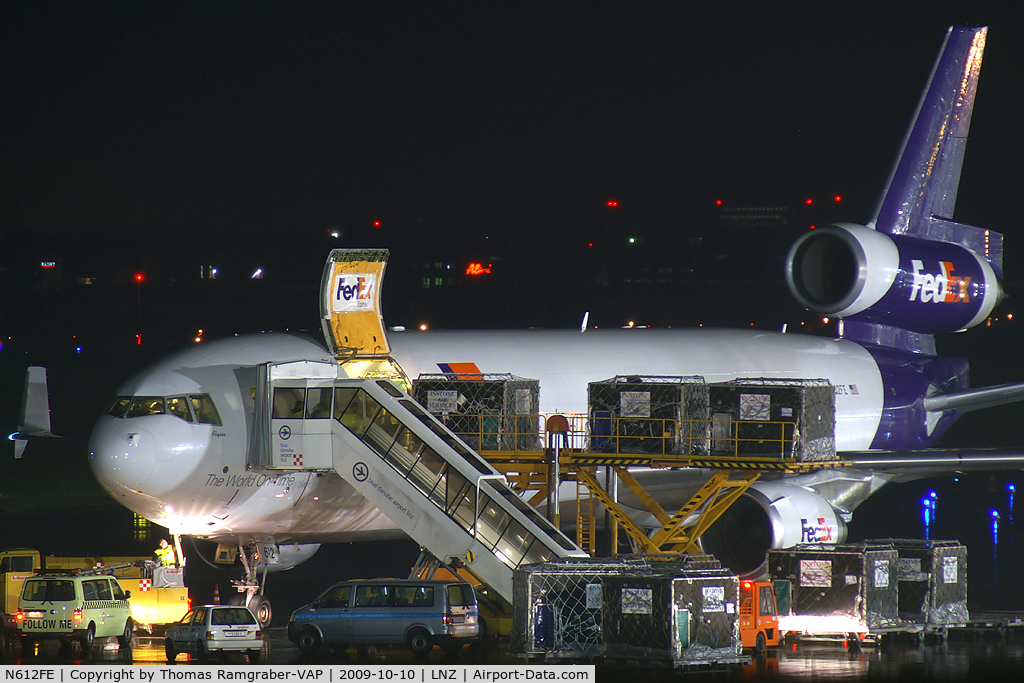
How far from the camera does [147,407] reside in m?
20.2

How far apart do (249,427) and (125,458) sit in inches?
75.4

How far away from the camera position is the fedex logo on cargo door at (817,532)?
23781 mm

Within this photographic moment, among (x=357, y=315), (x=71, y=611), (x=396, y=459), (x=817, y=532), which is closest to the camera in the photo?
(x=71, y=611)

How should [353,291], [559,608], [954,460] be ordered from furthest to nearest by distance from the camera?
1. [954,460]
2. [353,291]
3. [559,608]

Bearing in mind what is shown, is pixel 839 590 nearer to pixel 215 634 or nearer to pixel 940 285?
pixel 215 634

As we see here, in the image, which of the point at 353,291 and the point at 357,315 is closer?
the point at 353,291

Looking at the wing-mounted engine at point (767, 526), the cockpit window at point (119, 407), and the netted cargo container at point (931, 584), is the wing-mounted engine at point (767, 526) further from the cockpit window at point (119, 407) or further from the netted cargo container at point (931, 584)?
the cockpit window at point (119, 407)

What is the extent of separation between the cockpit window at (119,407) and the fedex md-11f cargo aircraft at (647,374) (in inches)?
0.9

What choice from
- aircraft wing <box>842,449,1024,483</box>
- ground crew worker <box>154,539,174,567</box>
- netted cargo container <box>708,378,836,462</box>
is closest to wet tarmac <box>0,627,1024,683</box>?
ground crew worker <box>154,539,174,567</box>

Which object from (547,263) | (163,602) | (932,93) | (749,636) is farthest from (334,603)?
(547,263)

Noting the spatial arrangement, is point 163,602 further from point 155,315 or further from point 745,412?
point 155,315

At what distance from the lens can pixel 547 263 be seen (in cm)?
9962

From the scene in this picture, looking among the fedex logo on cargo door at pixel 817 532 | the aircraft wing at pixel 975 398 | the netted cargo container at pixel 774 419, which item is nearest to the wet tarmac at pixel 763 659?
the netted cargo container at pixel 774 419

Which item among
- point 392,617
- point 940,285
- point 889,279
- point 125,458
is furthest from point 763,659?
point 940,285
